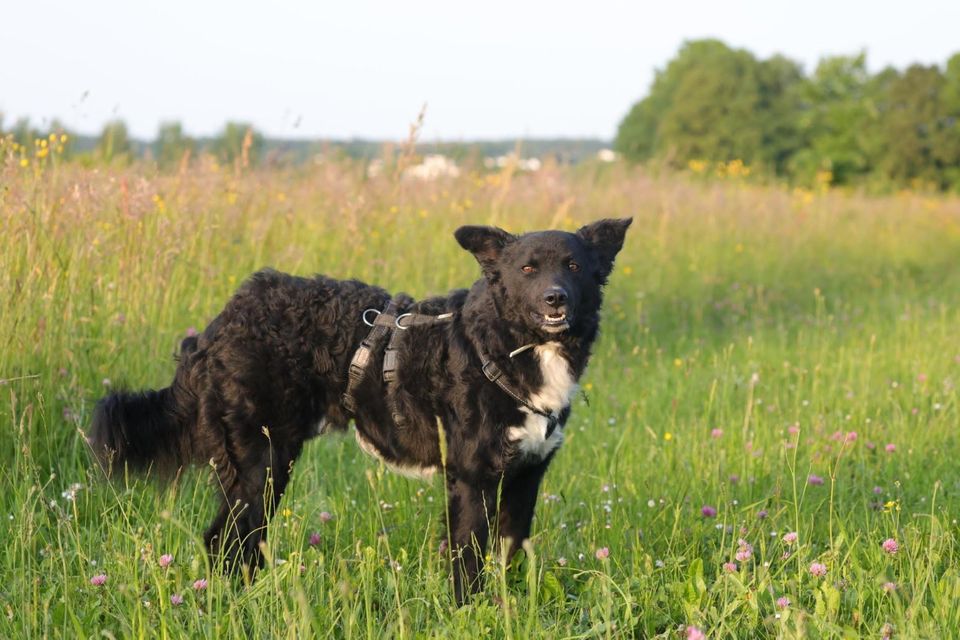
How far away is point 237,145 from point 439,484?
193 inches

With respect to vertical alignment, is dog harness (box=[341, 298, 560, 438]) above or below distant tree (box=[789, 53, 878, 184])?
below

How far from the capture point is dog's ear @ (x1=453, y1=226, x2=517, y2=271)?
3.91 metres

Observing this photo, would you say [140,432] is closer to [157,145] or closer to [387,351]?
[387,351]

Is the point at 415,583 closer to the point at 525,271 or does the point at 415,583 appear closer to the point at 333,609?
the point at 333,609

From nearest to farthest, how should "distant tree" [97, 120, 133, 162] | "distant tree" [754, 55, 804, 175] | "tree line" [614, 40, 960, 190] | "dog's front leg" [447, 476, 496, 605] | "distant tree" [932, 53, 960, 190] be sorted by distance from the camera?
"dog's front leg" [447, 476, 496, 605], "distant tree" [97, 120, 133, 162], "distant tree" [932, 53, 960, 190], "tree line" [614, 40, 960, 190], "distant tree" [754, 55, 804, 175]

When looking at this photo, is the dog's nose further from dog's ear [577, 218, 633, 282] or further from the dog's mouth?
dog's ear [577, 218, 633, 282]

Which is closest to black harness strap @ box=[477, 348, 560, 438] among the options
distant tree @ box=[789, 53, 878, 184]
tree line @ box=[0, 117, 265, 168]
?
tree line @ box=[0, 117, 265, 168]

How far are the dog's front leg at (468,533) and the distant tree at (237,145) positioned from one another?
426cm

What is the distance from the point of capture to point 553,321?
3.58 m

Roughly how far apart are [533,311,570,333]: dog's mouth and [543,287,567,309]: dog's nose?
1.4 inches

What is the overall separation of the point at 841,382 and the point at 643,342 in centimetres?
178

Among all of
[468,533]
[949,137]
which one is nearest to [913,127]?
[949,137]

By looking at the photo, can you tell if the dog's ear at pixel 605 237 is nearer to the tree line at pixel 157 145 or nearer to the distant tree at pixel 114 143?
the tree line at pixel 157 145

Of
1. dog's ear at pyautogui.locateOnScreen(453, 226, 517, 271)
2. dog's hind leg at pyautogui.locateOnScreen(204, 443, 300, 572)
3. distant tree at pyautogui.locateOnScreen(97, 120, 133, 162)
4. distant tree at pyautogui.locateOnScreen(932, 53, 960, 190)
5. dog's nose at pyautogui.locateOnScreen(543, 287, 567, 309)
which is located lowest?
dog's hind leg at pyautogui.locateOnScreen(204, 443, 300, 572)
